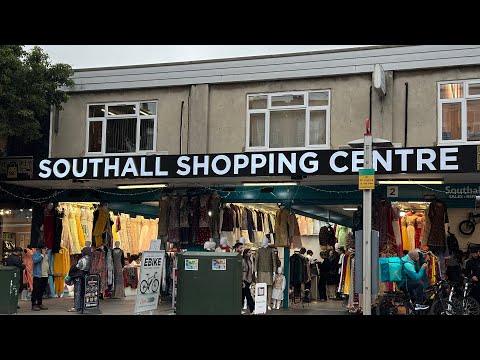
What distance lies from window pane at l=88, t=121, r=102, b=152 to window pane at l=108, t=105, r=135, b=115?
0.51 m

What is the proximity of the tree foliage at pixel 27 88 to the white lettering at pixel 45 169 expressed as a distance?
1914 mm

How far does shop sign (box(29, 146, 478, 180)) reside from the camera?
49.5 feet

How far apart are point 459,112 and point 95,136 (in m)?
10.7

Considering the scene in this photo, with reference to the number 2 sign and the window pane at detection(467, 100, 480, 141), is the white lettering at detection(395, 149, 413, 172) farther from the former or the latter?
the window pane at detection(467, 100, 480, 141)

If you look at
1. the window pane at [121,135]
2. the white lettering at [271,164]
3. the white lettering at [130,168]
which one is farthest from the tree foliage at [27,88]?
the white lettering at [271,164]

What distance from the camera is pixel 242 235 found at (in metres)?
20.8

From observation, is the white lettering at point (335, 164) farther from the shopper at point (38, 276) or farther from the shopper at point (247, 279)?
the shopper at point (38, 276)

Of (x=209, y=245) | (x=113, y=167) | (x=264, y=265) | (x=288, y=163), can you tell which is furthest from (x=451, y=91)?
(x=113, y=167)

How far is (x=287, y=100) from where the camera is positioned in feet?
64.9

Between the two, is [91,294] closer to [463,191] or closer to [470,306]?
[470,306]

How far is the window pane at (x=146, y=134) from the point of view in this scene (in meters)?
20.8

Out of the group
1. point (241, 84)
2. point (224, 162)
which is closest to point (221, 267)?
point (224, 162)

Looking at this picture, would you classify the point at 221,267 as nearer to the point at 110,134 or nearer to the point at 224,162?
the point at 224,162

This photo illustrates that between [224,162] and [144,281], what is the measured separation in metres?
3.86
